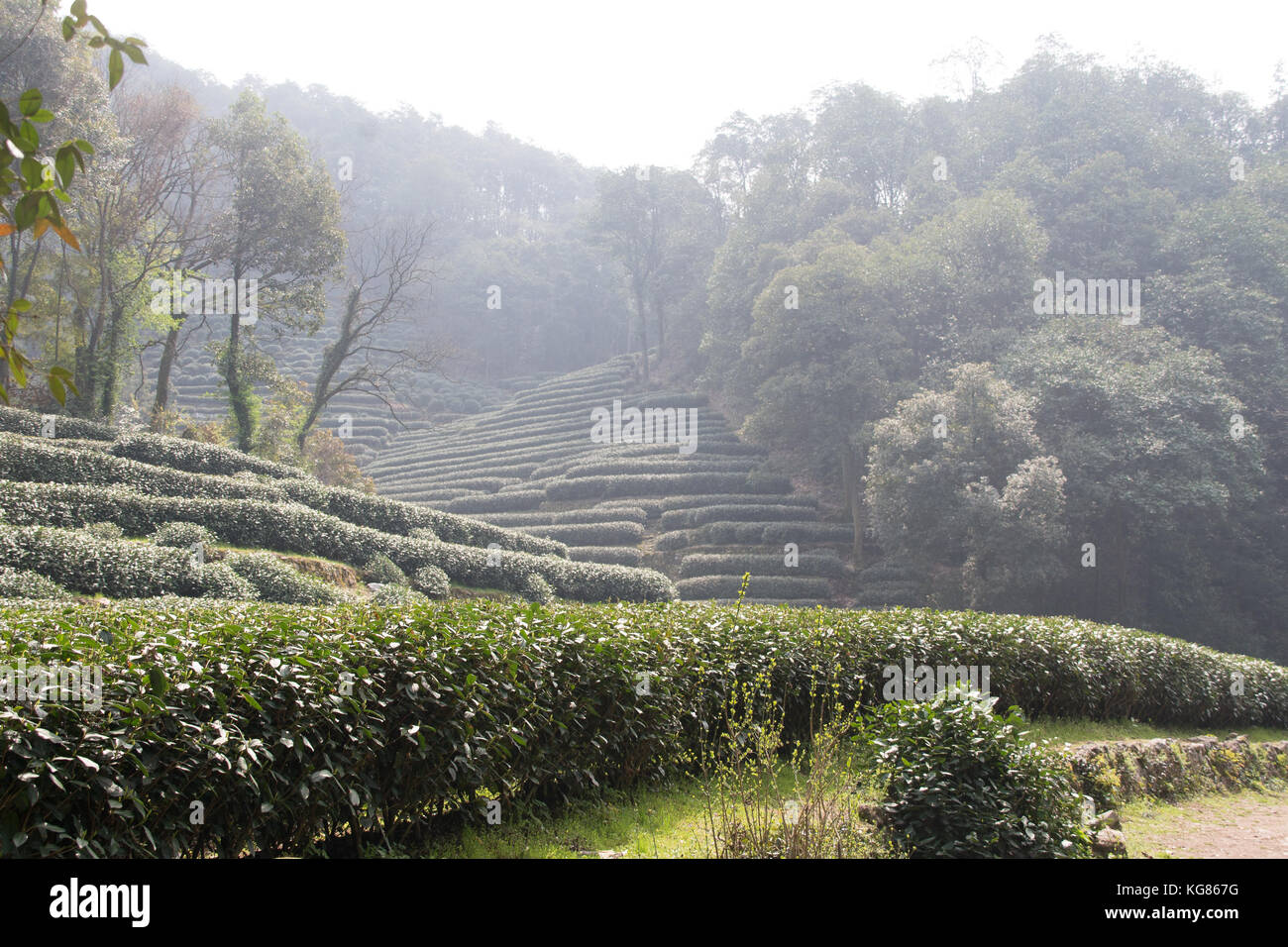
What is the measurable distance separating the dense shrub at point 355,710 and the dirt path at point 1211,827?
2.58 metres

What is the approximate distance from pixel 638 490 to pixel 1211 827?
27.0 m

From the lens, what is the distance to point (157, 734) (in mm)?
3516

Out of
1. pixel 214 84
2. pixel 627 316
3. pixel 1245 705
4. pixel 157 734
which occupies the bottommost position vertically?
pixel 1245 705

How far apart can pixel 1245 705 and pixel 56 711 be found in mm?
15095

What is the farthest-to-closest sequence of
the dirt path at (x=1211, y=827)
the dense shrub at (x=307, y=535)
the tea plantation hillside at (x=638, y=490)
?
1. the tea plantation hillside at (x=638, y=490)
2. the dense shrub at (x=307, y=535)
3. the dirt path at (x=1211, y=827)

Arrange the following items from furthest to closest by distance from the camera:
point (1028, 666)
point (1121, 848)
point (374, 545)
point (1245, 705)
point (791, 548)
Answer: point (791, 548) < point (374, 545) < point (1245, 705) < point (1028, 666) < point (1121, 848)

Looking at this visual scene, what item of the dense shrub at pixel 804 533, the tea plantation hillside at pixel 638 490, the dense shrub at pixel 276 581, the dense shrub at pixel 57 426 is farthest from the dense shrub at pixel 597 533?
the dense shrub at pixel 276 581

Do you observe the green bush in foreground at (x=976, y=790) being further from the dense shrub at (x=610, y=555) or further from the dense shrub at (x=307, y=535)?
the dense shrub at (x=610, y=555)

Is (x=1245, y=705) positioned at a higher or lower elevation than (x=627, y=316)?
lower

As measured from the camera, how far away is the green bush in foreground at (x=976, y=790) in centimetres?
416
